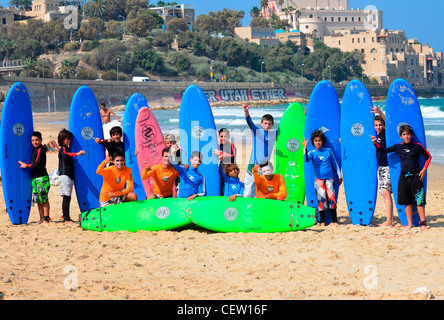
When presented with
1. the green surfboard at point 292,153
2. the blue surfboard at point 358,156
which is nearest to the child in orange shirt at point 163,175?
the green surfboard at point 292,153

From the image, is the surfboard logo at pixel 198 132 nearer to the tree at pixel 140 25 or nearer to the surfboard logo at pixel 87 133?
the surfboard logo at pixel 87 133

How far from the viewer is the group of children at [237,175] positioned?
6258 millimetres

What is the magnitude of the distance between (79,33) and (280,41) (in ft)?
125

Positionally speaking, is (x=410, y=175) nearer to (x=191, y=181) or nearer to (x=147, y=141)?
(x=191, y=181)

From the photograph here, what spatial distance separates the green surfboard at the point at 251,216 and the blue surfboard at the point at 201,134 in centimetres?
78

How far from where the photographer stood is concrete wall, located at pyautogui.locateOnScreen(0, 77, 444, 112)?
56.3m

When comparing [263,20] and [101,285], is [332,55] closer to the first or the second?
[263,20]

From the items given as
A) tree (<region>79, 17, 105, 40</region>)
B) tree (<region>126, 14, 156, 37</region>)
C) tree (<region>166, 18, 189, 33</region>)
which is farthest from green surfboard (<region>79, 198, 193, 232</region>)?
tree (<region>166, 18, 189, 33</region>)

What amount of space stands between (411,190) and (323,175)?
0.89m

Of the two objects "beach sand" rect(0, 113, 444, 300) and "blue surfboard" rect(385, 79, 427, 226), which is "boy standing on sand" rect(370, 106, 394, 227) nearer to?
"blue surfboard" rect(385, 79, 427, 226)

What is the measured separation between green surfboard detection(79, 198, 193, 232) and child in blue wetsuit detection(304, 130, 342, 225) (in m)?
1.37

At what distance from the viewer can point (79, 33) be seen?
305 ft

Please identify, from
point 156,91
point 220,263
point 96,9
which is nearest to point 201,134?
point 220,263

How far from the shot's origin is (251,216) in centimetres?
628
